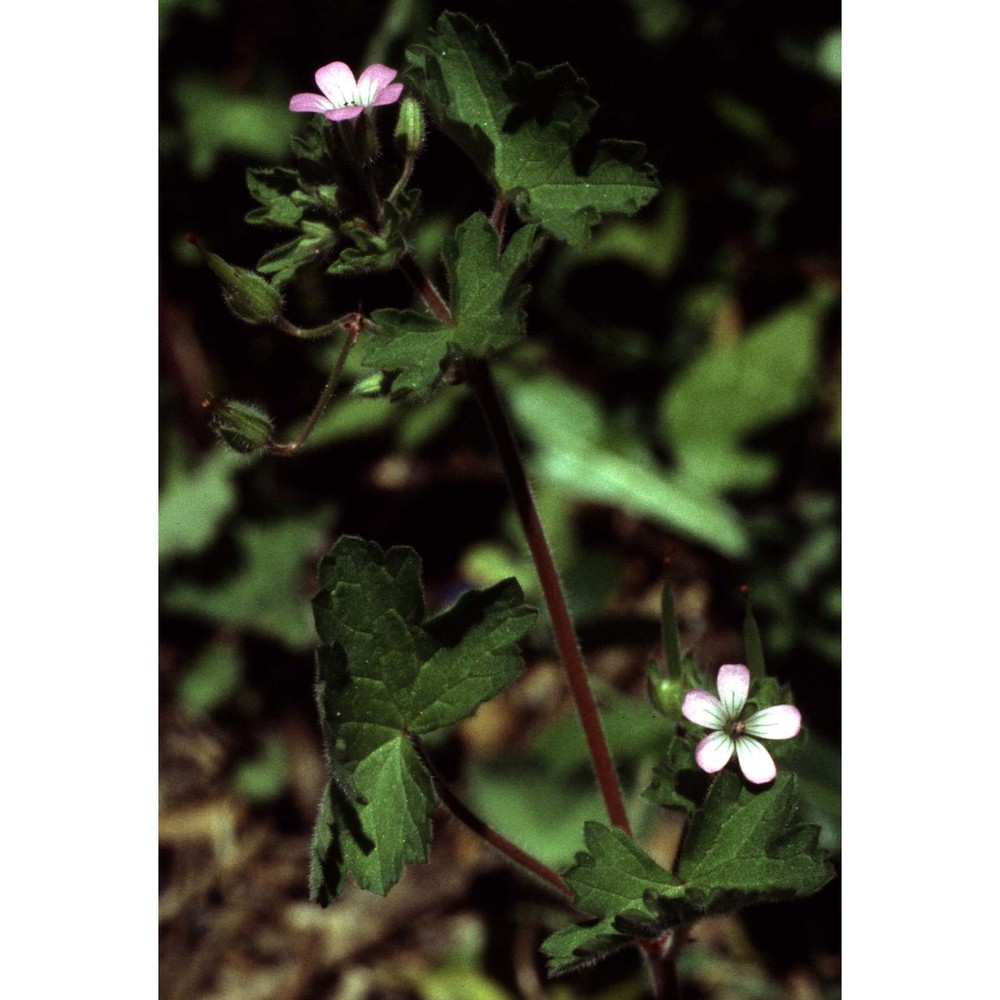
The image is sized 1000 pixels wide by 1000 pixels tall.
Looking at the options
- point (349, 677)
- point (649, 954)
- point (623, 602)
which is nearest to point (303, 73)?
point (623, 602)

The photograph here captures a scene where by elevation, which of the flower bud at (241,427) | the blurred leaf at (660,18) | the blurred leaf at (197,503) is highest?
the flower bud at (241,427)

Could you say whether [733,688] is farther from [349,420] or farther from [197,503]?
[197,503]

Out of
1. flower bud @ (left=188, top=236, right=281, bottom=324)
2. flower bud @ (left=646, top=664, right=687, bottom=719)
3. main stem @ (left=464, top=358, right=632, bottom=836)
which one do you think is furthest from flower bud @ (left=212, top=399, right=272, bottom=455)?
flower bud @ (left=646, top=664, right=687, bottom=719)

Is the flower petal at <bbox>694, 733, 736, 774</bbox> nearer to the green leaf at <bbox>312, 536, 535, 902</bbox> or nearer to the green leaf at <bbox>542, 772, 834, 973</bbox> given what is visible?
the green leaf at <bbox>542, 772, 834, 973</bbox>

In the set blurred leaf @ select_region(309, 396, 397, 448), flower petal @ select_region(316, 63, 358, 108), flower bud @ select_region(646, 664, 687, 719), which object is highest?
flower petal @ select_region(316, 63, 358, 108)

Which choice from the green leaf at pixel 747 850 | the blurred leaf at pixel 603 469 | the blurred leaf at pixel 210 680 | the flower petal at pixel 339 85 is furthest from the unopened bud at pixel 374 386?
the blurred leaf at pixel 210 680

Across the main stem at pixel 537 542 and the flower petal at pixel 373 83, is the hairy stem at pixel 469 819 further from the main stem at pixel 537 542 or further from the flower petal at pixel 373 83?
the flower petal at pixel 373 83
